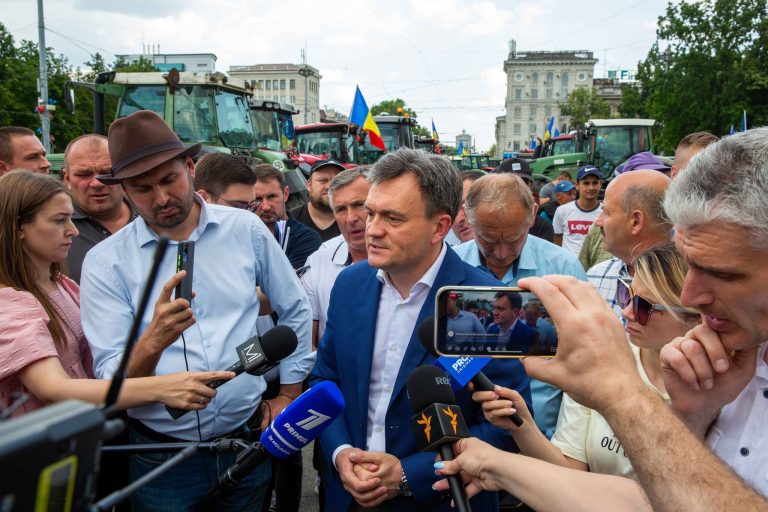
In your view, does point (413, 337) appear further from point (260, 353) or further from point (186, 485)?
point (186, 485)

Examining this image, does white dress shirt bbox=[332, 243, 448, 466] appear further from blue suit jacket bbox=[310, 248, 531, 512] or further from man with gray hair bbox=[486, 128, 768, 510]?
man with gray hair bbox=[486, 128, 768, 510]

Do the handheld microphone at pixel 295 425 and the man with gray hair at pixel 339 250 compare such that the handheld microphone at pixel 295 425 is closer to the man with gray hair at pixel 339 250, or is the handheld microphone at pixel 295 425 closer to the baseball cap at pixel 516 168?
the man with gray hair at pixel 339 250

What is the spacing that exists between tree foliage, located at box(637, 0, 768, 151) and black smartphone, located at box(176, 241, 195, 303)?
39250 mm

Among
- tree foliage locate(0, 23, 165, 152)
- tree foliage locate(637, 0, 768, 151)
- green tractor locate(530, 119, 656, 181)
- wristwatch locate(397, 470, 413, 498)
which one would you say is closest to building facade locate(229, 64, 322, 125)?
tree foliage locate(0, 23, 165, 152)

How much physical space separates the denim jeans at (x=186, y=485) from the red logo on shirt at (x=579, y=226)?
19.3 ft

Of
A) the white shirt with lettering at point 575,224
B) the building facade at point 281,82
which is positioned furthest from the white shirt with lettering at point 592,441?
the building facade at point 281,82

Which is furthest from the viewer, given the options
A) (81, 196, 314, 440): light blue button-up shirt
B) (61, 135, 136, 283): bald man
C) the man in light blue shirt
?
(61, 135, 136, 283): bald man

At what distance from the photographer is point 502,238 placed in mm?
3840

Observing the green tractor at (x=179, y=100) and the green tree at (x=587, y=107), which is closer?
the green tractor at (x=179, y=100)

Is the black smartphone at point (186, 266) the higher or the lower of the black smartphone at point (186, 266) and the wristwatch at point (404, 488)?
the higher

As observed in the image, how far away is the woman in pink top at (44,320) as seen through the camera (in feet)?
7.66

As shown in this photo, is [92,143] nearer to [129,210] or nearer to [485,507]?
[129,210]

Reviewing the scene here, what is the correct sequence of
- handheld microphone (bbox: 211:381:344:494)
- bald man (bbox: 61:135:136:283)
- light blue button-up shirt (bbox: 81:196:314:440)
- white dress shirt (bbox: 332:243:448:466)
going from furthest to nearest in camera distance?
1. bald man (bbox: 61:135:136:283)
2. light blue button-up shirt (bbox: 81:196:314:440)
3. white dress shirt (bbox: 332:243:448:466)
4. handheld microphone (bbox: 211:381:344:494)

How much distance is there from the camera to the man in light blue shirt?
381 cm
